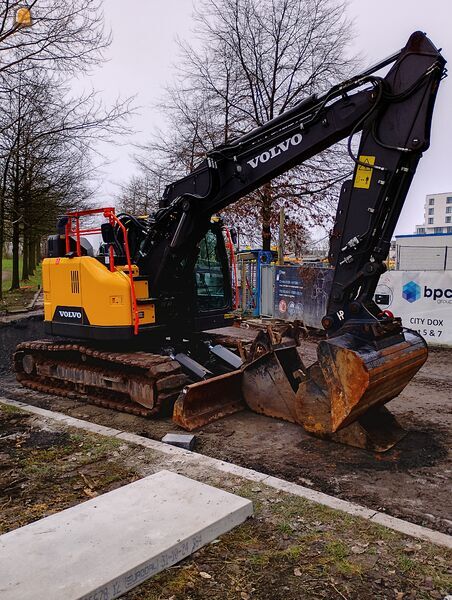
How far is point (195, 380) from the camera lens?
7.40 metres

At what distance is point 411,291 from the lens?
12.9m

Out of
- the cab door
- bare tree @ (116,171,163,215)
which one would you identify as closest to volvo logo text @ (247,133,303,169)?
the cab door

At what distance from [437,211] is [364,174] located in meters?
129

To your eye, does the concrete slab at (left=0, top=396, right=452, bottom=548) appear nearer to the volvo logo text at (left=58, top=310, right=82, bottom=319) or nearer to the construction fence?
the volvo logo text at (left=58, top=310, right=82, bottom=319)

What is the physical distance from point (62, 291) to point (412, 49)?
5.54 meters

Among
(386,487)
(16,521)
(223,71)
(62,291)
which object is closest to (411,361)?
(386,487)

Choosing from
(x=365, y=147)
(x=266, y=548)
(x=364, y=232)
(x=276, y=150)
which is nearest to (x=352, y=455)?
(x=266, y=548)

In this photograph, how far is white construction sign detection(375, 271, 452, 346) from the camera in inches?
483

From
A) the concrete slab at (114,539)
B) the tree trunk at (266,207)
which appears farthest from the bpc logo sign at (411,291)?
the concrete slab at (114,539)

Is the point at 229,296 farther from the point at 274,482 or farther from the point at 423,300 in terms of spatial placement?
the point at 423,300

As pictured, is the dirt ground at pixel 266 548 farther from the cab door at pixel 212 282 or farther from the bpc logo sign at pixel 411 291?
the bpc logo sign at pixel 411 291

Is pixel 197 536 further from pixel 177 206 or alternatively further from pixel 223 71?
pixel 223 71

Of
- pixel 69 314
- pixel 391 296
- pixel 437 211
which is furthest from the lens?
pixel 437 211

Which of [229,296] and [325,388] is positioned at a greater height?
[229,296]
